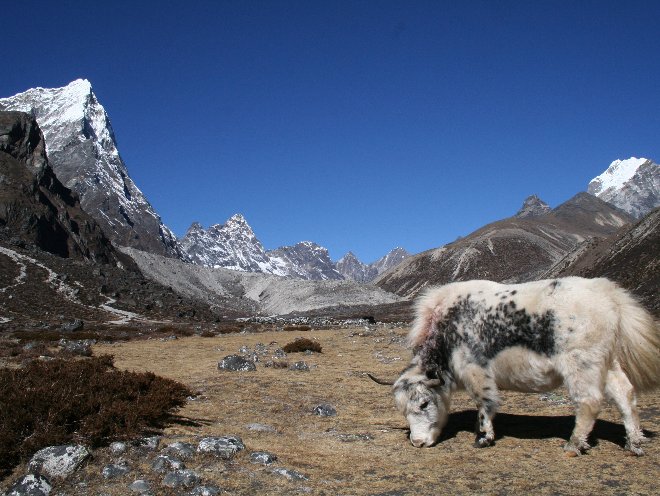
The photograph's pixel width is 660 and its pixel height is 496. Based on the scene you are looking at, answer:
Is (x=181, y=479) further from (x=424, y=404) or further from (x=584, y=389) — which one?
(x=584, y=389)

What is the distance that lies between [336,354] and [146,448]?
55.4ft

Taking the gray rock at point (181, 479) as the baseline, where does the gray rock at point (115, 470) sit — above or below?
above

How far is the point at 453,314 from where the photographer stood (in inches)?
369

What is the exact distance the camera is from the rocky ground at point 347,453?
6.53 m

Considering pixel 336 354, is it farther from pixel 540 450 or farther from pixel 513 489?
pixel 513 489

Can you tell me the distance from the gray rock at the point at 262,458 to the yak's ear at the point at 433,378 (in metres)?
2.98

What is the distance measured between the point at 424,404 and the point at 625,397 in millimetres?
3049

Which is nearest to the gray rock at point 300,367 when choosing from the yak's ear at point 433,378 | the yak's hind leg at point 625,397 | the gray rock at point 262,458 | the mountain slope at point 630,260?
the yak's ear at point 433,378

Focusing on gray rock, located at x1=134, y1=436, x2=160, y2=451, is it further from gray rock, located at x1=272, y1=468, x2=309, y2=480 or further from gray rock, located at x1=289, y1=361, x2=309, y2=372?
gray rock, located at x1=289, y1=361, x2=309, y2=372

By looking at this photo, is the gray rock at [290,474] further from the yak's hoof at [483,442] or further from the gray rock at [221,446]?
the yak's hoof at [483,442]

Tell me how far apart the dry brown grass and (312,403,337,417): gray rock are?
0.21 m

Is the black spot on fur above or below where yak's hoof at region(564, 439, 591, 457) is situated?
above

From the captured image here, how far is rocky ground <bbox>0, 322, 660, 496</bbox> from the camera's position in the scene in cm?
653

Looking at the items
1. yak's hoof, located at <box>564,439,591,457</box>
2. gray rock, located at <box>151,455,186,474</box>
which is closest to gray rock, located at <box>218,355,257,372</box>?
gray rock, located at <box>151,455,186,474</box>
